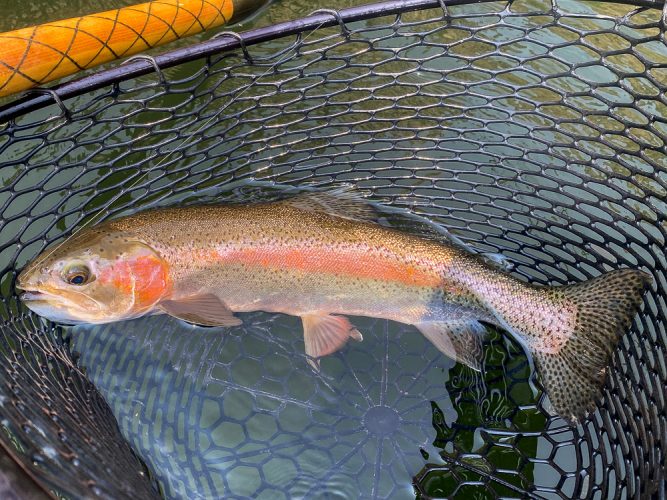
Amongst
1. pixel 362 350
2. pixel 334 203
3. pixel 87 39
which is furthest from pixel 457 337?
pixel 87 39

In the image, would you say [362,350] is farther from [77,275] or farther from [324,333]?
[77,275]

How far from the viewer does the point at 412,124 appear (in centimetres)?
416

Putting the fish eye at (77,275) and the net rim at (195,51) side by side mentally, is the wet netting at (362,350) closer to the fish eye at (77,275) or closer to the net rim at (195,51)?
the net rim at (195,51)

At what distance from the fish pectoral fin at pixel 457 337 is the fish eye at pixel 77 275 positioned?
1.58 metres

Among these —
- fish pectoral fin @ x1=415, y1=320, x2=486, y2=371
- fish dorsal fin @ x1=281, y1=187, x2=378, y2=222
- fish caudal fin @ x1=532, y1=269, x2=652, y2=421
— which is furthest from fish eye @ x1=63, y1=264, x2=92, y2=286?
fish caudal fin @ x1=532, y1=269, x2=652, y2=421

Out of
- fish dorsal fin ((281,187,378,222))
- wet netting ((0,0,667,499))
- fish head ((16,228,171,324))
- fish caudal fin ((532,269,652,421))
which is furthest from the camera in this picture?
fish dorsal fin ((281,187,378,222))

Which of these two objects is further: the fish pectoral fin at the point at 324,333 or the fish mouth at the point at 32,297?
the fish pectoral fin at the point at 324,333

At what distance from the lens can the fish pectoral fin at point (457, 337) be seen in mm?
3076

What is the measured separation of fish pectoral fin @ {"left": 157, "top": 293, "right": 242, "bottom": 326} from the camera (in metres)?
2.85

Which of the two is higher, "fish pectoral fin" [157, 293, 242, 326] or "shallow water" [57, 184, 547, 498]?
"fish pectoral fin" [157, 293, 242, 326]

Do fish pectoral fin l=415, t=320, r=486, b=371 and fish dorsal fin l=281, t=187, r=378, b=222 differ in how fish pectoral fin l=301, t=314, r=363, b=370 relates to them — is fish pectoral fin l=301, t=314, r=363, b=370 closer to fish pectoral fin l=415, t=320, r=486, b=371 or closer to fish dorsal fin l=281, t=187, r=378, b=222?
fish pectoral fin l=415, t=320, r=486, b=371

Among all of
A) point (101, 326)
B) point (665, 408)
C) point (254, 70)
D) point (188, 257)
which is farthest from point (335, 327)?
point (254, 70)

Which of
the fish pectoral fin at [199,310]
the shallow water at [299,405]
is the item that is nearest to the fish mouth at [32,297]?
the fish pectoral fin at [199,310]

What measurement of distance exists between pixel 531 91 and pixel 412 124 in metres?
0.97
